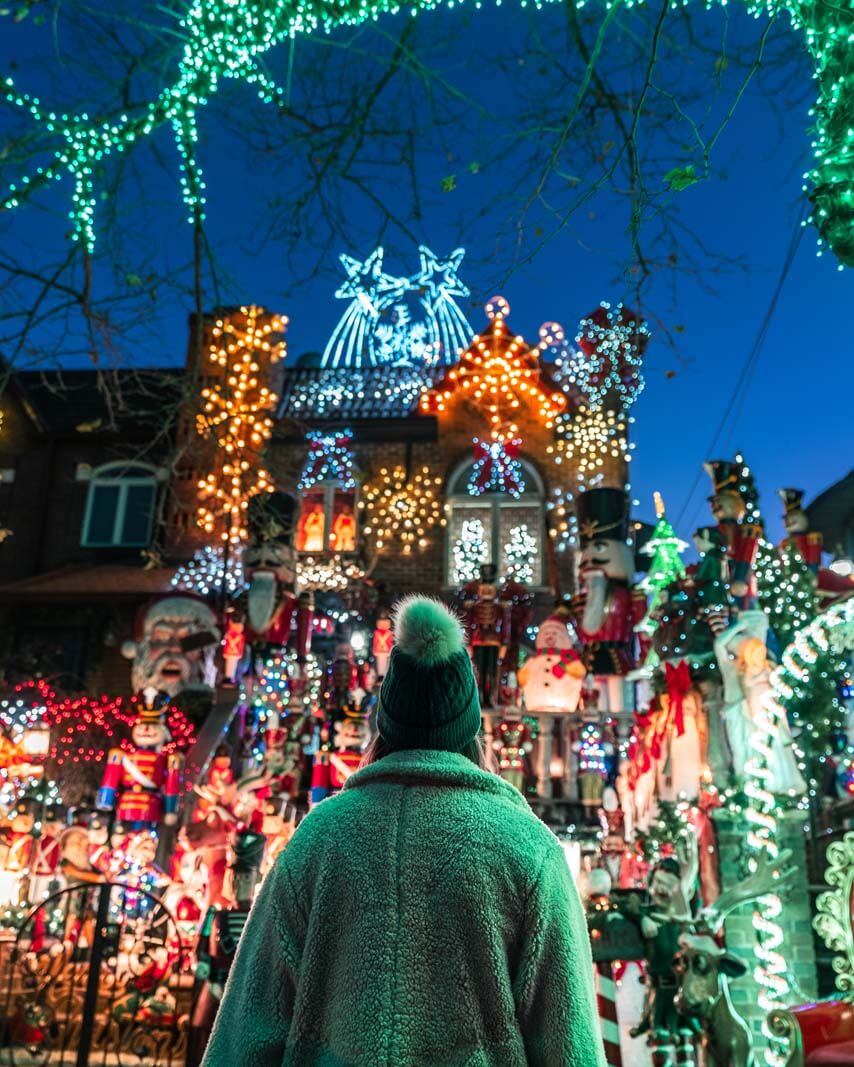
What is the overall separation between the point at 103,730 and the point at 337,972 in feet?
52.8

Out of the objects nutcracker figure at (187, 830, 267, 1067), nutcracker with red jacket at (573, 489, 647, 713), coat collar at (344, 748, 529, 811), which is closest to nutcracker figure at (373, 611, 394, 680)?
nutcracker with red jacket at (573, 489, 647, 713)

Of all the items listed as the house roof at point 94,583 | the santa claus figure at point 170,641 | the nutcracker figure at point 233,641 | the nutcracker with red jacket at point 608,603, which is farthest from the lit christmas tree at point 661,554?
the house roof at point 94,583

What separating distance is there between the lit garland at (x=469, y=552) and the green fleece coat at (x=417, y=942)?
15.0 meters

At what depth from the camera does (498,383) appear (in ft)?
58.5

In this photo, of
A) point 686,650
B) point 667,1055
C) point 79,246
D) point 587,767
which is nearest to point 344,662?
point 587,767

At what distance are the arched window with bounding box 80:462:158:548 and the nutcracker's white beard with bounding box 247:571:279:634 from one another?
6395mm

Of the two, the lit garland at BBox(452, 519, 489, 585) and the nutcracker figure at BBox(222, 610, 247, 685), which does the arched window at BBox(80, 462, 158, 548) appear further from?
the lit garland at BBox(452, 519, 489, 585)

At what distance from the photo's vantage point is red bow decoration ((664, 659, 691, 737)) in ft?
30.0

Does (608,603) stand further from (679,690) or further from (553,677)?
(679,690)

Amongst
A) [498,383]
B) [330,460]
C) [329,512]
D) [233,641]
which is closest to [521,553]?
[498,383]

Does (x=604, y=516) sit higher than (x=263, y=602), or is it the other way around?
(x=604, y=516)

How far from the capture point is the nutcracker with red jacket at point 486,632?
12.6m

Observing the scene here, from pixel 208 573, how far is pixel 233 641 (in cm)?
372

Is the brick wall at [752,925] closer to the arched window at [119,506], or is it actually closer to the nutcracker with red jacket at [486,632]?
→ the nutcracker with red jacket at [486,632]
